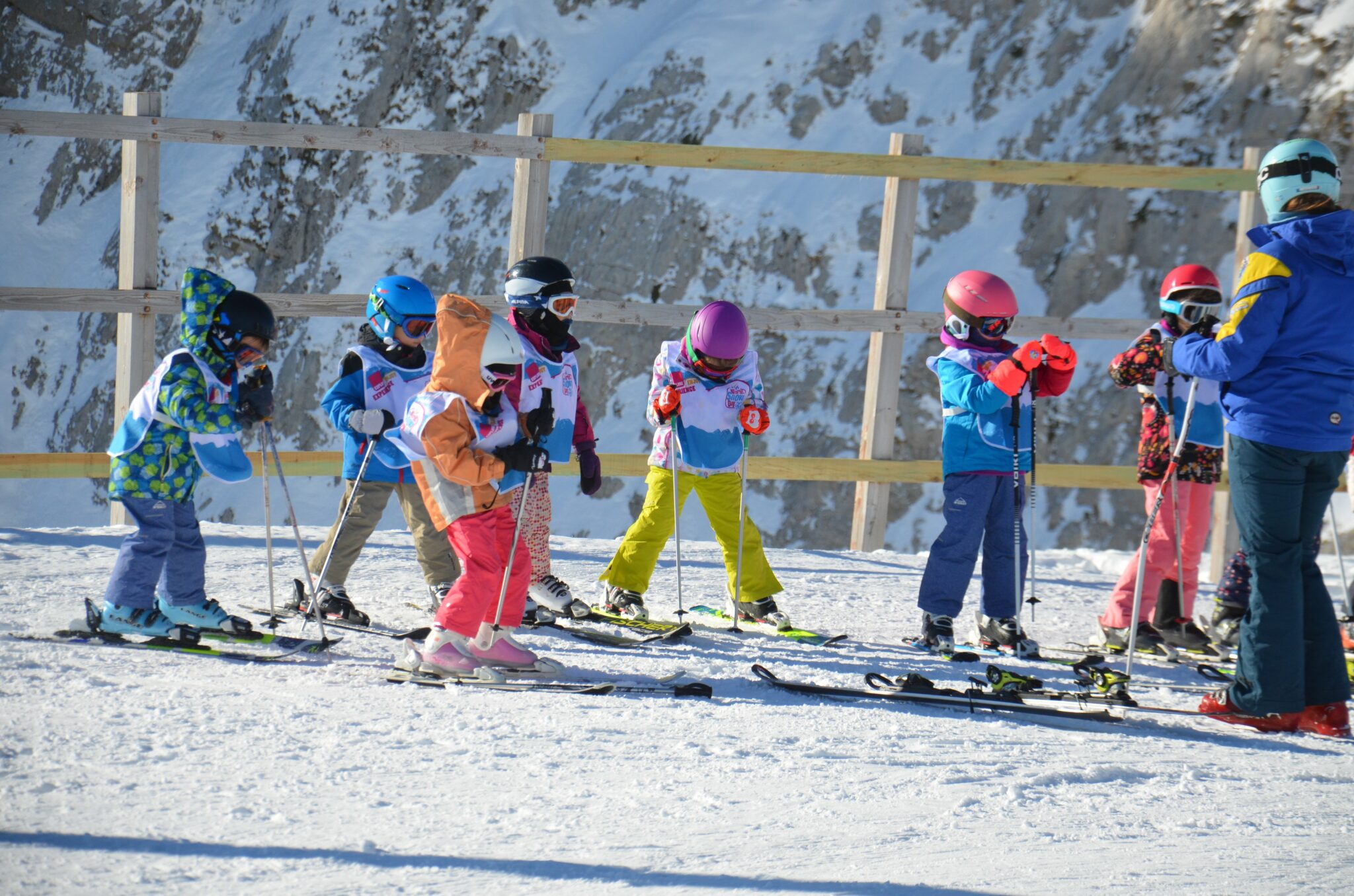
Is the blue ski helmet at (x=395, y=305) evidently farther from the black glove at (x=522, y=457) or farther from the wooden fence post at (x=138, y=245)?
the wooden fence post at (x=138, y=245)

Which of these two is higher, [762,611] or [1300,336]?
[1300,336]

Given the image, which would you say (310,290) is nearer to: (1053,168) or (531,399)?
(1053,168)

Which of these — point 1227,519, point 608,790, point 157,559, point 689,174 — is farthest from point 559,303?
point 689,174

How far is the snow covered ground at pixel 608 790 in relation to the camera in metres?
2.42

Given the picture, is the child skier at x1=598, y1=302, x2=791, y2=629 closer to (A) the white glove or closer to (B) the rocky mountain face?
(A) the white glove

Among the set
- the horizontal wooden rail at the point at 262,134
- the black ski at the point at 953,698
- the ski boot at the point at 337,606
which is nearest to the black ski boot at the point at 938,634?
the black ski at the point at 953,698

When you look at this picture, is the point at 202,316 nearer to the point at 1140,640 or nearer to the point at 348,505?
the point at 348,505

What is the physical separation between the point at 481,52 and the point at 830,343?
8897 mm

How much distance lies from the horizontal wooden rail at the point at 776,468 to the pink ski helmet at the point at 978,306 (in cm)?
194

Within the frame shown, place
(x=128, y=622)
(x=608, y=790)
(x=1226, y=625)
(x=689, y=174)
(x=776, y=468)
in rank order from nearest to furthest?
(x=608, y=790) → (x=128, y=622) → (x=1226, y=625) → (x=776, y=468) → (x=689, y=174)

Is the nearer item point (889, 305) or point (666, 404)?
point (666, 404)

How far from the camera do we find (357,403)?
527 centimetres

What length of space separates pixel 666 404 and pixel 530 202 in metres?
2.33

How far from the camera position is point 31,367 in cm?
1978
